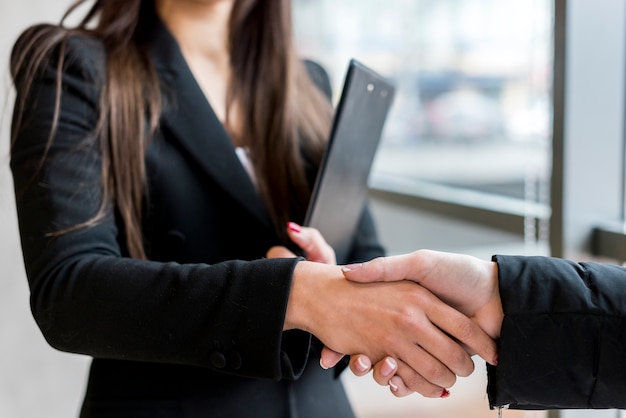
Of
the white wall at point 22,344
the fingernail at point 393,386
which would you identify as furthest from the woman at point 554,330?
the white wall at point 22,344

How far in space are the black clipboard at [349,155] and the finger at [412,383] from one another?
10.1 inches

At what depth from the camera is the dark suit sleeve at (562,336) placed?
680 millimetres

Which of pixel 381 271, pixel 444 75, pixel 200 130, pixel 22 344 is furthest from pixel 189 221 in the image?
pixel 444 75

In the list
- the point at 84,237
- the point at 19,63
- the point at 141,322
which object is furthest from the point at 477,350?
Answer: the point at 19,63

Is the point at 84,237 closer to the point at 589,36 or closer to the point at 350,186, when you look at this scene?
the point at 350,186

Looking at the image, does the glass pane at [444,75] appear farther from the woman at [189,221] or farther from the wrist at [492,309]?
the wrist at [492,309]

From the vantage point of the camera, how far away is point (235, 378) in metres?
0.96

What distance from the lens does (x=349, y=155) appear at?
98 cm

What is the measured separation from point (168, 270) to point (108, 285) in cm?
7

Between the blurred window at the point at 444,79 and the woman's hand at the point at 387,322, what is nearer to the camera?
the woman's hand at the point at 387,322

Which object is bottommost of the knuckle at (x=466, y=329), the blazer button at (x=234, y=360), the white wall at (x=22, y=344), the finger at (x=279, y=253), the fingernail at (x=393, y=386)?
the white wall at (x=22, y=344)

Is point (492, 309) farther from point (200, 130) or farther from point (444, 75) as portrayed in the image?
point (444, 75)

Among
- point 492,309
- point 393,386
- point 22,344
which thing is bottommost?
point 22,344

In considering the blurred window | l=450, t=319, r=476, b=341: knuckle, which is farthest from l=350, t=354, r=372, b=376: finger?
Result: the blurred window
